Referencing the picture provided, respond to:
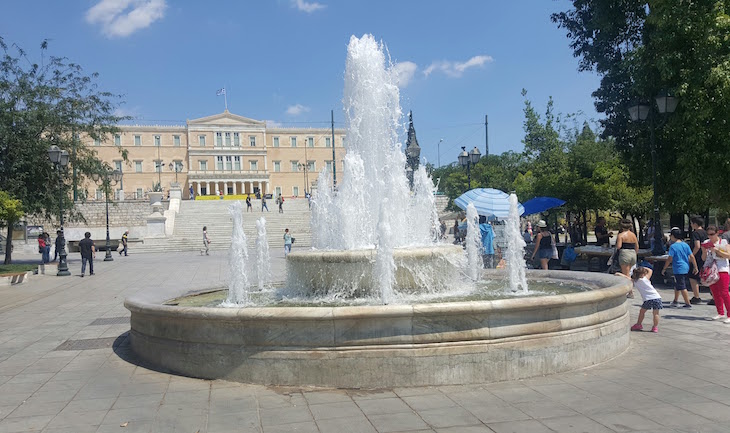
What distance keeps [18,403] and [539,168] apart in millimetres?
22060

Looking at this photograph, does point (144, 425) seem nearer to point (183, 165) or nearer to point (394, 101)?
point (394, 101)

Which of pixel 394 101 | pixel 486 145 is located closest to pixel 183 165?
pixel 486 145

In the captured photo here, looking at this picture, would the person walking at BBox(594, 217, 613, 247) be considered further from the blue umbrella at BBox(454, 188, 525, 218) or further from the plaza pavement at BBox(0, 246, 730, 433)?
the plaza pavement at BBox(0, 246, 730, 433)

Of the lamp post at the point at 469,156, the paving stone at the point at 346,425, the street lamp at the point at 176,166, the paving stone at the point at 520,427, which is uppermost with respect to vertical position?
the street lamp at the point at 176,166

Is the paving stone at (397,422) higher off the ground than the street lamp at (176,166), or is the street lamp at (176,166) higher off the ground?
the street lamp at (176,166)

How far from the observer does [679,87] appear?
11.7 m

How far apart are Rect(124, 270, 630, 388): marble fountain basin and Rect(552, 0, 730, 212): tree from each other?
8.67 metres

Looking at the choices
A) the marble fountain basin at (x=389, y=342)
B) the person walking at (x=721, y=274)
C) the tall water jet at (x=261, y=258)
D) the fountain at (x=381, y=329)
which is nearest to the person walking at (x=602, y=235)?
the person walking at (x=721, y=274)

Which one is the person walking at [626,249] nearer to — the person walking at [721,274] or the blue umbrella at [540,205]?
the person walking at [721,274]

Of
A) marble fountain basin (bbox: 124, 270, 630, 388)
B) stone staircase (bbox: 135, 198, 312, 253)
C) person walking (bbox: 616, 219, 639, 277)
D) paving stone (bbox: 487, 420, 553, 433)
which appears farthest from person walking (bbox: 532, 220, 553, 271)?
stone staircase (bbox: 135, 198, 312, 253)

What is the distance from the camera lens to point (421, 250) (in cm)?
680

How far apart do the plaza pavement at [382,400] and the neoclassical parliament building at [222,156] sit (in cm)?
7172

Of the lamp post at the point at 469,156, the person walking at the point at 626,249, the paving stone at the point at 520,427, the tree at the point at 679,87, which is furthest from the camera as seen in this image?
the lamp post at the point at 469,156

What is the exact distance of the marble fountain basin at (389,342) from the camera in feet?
15.8
